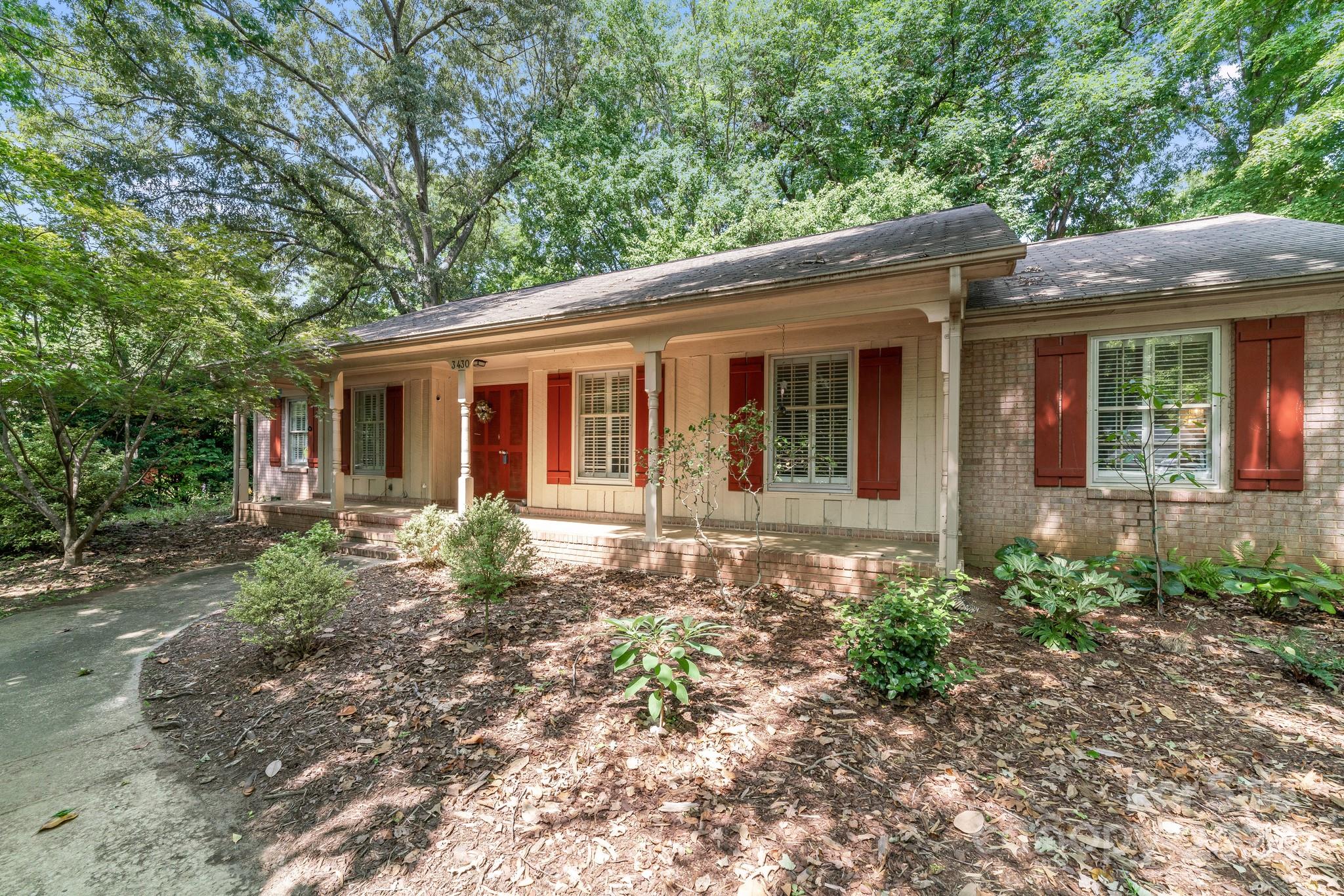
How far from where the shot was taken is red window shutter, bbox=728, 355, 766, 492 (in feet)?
22.5

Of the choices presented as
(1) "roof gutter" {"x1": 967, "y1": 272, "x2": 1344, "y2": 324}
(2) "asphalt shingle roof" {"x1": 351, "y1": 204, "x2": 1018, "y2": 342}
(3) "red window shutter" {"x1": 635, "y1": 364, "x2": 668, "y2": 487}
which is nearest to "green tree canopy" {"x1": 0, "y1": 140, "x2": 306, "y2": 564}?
(2) "asphalt shingle roof" {"x1": 351, "y1": 204, "x2": 1018, "y2": 342}

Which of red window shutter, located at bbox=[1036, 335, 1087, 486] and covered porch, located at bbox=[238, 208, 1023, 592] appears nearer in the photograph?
covered porch, located at bbox=[238, 208, 1023, 592]

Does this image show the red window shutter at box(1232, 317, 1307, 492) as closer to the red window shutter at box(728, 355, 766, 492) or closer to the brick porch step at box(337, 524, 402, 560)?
the red window shutter at box(728, 355, 766, 492)

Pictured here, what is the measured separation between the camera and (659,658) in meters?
2.84

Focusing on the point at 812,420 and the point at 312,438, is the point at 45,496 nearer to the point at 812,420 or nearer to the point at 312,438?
the point at 312,438

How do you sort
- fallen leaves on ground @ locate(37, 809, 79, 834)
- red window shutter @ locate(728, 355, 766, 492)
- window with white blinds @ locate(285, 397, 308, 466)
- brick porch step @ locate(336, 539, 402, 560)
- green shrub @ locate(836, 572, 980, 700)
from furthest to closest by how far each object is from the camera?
window with white blinds @ locate(285, 397, 308, 466) < brick porch step @ locate(336, 539, 402, 560) < red window shutter @ locate(728, 355, 766, 492) < green shrub @ locate(836, 572, 980, 700) < fallen leaves on ground @ locate(37, 809, 79, 834)

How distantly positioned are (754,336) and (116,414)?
7687 mm

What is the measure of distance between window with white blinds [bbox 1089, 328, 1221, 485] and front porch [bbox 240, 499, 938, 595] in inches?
83.2

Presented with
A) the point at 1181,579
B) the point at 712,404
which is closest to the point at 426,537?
the point at 712,404

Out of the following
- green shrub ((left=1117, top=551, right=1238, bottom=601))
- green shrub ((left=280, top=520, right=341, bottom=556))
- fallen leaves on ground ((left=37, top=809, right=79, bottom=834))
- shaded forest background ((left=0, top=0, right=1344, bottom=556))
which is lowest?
fallen leaves on ground ((left=37, top=809, right=79, bottom=834))

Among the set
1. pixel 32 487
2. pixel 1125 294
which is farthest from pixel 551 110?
pixel 1125 294

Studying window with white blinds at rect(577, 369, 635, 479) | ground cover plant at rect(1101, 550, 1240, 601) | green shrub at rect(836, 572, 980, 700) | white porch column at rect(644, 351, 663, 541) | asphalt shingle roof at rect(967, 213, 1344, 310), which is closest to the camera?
green shrub at rect(836, 572, 980, 700)

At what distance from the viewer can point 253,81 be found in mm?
13914

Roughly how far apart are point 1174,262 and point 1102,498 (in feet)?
9.16
